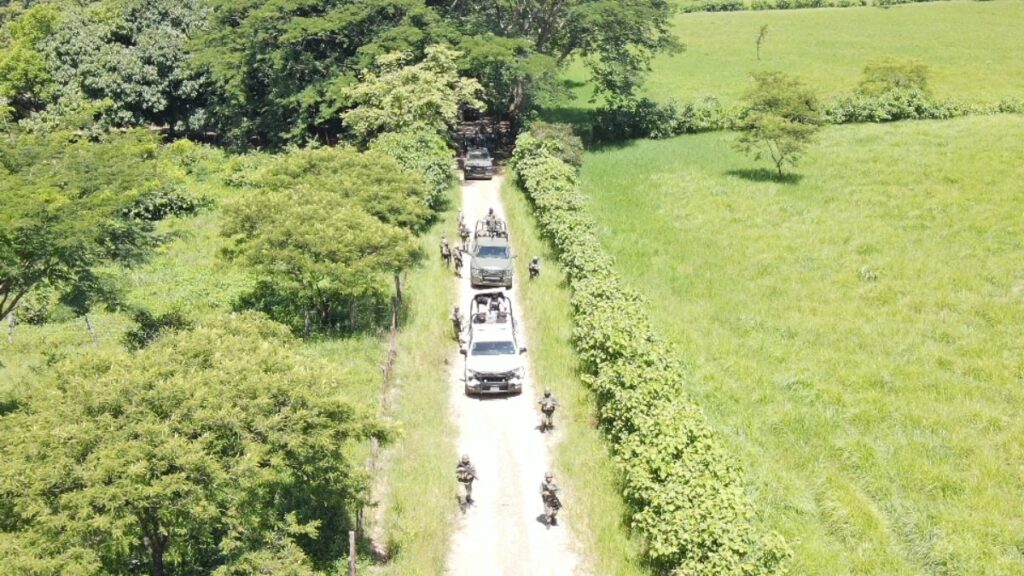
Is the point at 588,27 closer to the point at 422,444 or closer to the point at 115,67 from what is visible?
the point at 115,67

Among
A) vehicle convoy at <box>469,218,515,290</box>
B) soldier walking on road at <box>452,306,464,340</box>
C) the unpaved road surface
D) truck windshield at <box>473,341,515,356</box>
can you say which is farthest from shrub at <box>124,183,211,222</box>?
truck windshield at <box>473,341,515,356</box>

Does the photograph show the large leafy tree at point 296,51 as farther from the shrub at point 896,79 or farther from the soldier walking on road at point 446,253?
the shrub at point 896,79

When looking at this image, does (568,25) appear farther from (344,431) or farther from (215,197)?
(344,431)

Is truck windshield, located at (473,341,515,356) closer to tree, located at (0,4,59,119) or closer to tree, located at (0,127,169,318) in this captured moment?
tree, located at (0,127,169,318)

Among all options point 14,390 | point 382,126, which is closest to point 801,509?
point 14,390

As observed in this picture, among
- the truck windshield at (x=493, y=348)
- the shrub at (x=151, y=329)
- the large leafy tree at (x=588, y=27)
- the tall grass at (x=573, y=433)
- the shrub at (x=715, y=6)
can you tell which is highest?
the shrub at (x=715, y=6)

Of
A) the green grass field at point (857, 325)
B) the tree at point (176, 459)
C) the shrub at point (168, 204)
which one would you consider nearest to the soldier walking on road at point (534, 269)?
the green grass field at point (857, 325)
